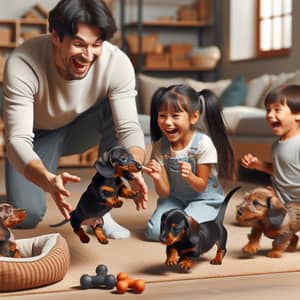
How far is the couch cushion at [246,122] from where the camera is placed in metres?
4.43

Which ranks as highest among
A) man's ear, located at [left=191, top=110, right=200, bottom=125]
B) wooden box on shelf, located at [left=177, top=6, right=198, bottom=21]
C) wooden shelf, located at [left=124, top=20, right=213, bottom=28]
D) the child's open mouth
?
wooden box on shelf, located at [left=177, top=6, right=198, bottom=21]

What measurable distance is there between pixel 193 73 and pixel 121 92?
14.9 ft

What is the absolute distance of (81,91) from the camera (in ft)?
8.05

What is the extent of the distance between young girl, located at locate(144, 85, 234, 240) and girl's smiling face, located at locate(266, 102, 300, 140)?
0.19 metres

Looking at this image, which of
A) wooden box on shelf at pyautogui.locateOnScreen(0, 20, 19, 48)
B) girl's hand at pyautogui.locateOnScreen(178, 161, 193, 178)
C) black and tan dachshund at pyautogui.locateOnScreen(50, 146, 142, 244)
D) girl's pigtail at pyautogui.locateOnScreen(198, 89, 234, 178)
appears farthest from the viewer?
wooden box on shelf at pyautogui.locateOnScreen(0, 20, 19, 48)

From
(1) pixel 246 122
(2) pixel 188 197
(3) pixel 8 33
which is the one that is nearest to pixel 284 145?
(2) pixel 188 197

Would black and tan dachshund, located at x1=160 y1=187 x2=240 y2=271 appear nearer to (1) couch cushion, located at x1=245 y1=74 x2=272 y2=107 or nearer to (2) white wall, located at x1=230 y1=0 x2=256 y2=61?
(1) couch cushion, located at x1=245 y1=74 x2=272 y2=107

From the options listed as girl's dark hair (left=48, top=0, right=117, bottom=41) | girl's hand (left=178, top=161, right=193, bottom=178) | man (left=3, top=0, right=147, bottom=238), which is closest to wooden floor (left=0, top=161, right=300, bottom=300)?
man (left=3, top=0, right=147, bottom=238)

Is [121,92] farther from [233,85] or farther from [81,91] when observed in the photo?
[233,85]

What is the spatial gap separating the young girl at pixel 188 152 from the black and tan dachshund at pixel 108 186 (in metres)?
0.42

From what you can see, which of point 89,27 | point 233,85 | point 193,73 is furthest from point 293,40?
point 89,27

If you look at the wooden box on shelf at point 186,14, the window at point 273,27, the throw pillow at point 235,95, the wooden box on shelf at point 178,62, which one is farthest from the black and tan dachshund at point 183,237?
the wooden box on shelf at point 186,14

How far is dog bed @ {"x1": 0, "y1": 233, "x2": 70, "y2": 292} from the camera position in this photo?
1810 millimetres

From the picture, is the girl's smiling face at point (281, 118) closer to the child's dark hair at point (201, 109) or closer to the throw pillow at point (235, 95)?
the child's dark hair at point (201, 109)
